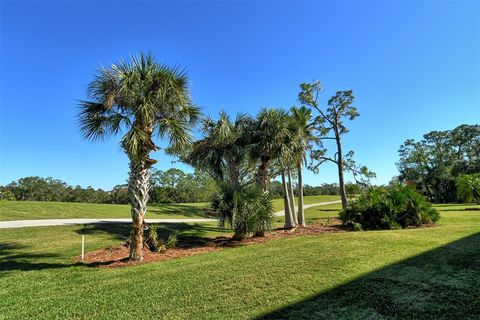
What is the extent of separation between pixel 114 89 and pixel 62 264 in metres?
4.95

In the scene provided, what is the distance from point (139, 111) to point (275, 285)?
224 inches

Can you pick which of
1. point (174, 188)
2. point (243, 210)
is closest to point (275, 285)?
point (243, 210)

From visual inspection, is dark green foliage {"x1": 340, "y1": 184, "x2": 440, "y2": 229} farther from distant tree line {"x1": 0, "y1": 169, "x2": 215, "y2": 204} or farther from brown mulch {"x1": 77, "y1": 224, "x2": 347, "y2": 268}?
distant tree line {"x1": 0, "y1": 169, "x2": 215, "y2": 204}

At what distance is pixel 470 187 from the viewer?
Result: 25812mm

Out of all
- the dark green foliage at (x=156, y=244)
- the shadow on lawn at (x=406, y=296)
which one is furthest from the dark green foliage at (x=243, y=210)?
the shadow on lawn at (x=406, y=296)

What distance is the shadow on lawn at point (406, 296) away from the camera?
3766mm

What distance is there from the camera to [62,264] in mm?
7637

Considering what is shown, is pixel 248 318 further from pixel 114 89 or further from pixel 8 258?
pixel 8 258

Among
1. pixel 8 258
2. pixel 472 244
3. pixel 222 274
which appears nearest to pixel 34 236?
pixel 8 258

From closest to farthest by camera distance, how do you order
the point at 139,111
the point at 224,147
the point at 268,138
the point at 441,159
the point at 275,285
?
the point at 275,285 < the point at 139,111 < the point at 268,138 < the point at 224,147 < the point at 441,159

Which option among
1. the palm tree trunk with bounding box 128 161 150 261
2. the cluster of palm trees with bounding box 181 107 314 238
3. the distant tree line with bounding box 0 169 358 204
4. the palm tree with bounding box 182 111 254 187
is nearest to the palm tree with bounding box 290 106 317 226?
the cluster of palm trees with bounding box 181 107 314 238

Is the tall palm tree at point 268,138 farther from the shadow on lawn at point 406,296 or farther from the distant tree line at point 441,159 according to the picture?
the distant tree line at point 441,159

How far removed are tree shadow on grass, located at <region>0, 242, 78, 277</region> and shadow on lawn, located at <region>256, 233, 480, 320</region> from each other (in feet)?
21.2

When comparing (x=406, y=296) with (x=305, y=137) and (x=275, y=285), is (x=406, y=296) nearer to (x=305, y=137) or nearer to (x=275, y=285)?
(x=275, y=285)
